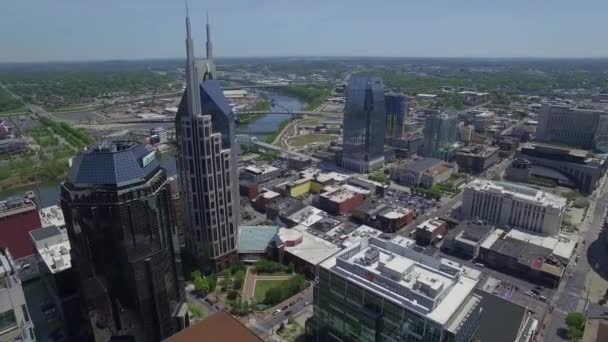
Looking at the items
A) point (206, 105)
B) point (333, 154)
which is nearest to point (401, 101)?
point (333, 154)

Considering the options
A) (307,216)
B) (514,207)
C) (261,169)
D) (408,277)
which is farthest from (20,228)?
(514,207)

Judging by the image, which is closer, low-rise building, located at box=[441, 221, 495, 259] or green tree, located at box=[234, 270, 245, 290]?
green tree, located at box=[234, 270, 245, 290]

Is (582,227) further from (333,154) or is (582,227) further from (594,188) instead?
(333,154)

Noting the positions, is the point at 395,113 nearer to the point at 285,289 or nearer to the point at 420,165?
the point at 420,165

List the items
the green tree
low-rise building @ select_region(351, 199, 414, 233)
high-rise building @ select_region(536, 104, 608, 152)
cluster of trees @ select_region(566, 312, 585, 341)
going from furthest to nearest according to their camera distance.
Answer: high-rise building @ select_region(536, 104, 608, 152) → low-rise building @ select_region(351, 199, 414, 233) → the green tree → cluster of trees @ select_region(566, 312, 585, 341)

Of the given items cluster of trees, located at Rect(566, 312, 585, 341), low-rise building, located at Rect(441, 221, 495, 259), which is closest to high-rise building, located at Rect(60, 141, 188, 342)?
cluster of trees, located at Rect(566, 312, 585, 341)

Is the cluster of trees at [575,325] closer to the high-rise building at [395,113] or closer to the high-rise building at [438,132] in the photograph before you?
the high-rise building at [438,132]

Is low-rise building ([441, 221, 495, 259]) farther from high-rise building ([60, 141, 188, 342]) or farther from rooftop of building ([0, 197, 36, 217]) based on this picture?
rooftop of building ([0, 197, 36, 217])
